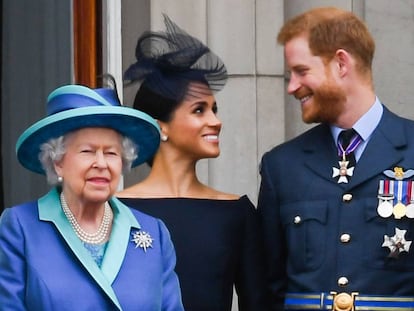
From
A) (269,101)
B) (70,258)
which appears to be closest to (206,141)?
(70,258)

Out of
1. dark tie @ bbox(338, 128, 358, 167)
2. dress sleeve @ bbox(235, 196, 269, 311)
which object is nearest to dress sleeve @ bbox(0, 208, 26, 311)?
dress sleeve @ bbox(235, 196, 269, 311)

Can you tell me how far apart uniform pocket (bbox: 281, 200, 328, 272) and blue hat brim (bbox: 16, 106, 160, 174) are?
30.8 inches

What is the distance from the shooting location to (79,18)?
26.9 ft

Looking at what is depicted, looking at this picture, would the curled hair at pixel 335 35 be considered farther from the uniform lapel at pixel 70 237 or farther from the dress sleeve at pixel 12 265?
the dress sleeve at pixel 12 265

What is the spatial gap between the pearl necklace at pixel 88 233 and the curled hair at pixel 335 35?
1.16 metres

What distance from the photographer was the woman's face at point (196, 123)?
6555mm

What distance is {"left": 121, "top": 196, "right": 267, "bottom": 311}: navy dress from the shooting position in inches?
254

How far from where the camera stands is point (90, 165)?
18.6 feet

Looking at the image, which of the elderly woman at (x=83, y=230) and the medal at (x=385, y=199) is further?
the medal at (x=385, y=199)

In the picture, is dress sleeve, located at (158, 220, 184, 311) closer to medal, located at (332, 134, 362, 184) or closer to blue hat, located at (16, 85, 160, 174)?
blue hat, located at (16, 85, 160, 174)

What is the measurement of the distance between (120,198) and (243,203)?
474 millimetres

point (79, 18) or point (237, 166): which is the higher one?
point (79, 18)

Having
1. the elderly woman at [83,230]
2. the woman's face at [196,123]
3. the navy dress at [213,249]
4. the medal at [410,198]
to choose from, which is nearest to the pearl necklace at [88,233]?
the elderly woman at [83,230]

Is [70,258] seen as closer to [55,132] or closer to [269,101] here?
[55,132]
